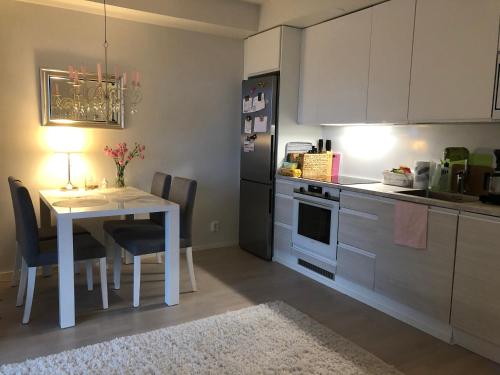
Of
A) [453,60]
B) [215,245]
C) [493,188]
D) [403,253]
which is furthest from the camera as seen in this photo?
[215,245]

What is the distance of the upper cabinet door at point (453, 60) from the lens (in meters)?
2.52

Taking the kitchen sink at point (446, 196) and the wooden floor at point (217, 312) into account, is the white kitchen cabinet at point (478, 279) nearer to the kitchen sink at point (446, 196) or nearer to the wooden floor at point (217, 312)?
the wooden floor at point (217, 312)

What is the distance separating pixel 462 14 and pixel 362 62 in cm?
86

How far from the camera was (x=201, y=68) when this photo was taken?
4.26 m

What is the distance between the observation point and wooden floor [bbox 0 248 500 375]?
2.40 meters

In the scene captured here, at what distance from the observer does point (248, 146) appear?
4250mm

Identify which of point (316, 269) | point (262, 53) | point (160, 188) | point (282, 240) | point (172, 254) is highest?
point (262, 53)

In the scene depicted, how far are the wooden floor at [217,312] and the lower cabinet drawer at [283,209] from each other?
466 millimetres

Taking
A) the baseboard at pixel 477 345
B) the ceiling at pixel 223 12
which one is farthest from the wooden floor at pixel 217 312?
the ceiling at pixel 223 12

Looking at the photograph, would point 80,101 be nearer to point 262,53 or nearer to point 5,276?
point 5,276

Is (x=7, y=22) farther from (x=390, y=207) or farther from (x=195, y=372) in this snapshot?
(x=390, y=207)

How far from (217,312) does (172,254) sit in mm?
518

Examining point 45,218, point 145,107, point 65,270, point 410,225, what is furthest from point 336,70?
point 45,218

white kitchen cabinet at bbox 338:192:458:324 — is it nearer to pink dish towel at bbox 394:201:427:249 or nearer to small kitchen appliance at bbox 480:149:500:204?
pink dish towel at bbox 394:201:427:249
